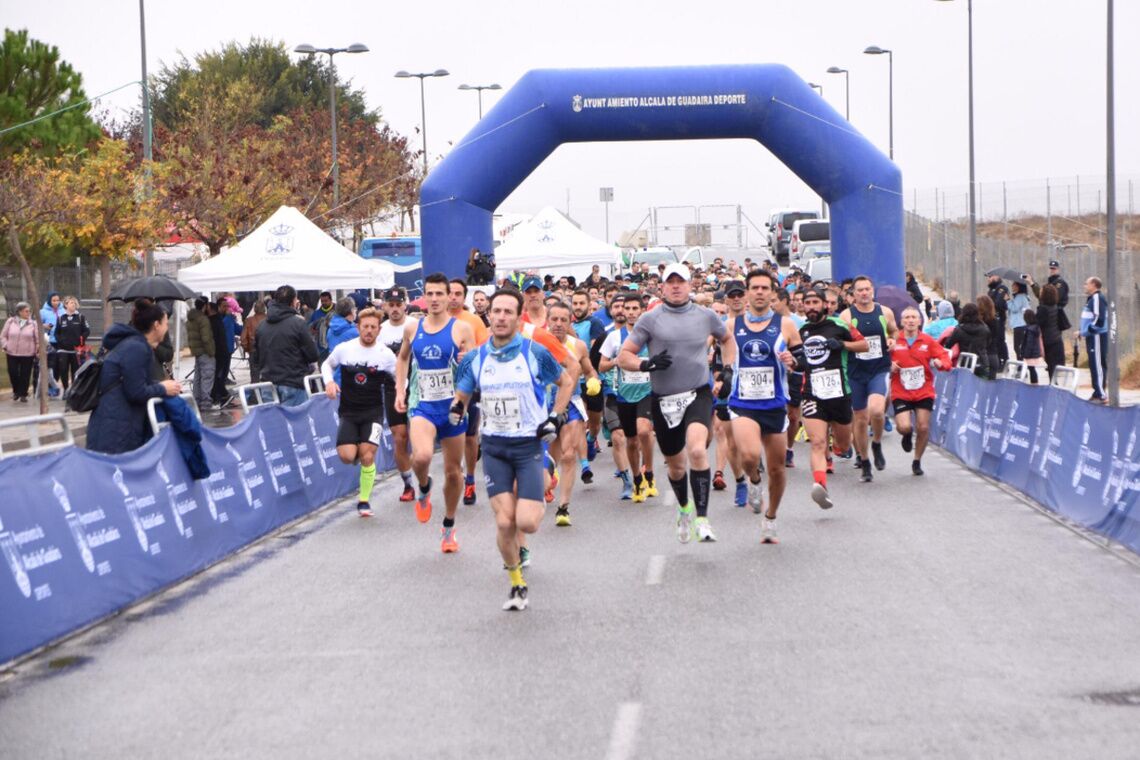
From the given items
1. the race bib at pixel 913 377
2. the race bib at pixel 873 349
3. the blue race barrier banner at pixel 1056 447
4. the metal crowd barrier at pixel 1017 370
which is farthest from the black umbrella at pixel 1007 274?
the race bib at pixel 873 349

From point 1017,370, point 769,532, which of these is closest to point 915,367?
point 1017,370

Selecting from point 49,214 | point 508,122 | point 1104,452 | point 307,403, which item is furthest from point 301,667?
point 49,214

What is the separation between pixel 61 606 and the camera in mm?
9562

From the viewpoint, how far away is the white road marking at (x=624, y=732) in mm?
6648

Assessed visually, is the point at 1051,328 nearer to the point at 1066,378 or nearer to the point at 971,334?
the point at 971,334

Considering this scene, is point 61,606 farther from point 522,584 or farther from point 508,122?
point 508,122

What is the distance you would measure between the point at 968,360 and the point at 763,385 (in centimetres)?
803

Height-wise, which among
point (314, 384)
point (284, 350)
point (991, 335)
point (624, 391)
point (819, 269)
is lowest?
point (314, 384)

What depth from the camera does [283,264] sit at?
25688 mm

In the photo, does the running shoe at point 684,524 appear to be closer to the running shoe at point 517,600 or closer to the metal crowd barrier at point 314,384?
the running shoe at point 517,600

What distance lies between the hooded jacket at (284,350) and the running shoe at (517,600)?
8491 mm

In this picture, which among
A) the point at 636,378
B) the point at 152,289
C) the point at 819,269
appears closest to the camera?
the point at 636,378

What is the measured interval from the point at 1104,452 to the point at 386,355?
19.8 feet

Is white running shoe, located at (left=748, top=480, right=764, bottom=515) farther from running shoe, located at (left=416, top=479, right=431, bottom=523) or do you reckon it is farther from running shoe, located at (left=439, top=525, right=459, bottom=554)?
running shoe, located at (left=439, top=525, right=459, bottom=554)
